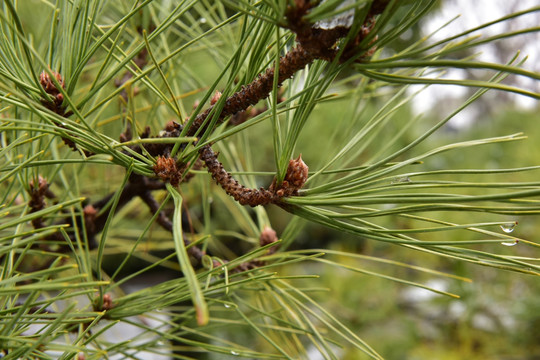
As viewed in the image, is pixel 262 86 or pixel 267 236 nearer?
pixel 262 86

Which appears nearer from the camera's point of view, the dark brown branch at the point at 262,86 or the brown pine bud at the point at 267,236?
the dark brown branch at the point at 262,86

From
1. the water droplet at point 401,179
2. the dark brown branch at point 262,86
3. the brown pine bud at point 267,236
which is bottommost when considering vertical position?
the brown pine bud at point 267,236

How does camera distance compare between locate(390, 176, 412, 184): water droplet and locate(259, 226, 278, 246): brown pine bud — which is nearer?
locate(390, 176, 412, 184): water droplet

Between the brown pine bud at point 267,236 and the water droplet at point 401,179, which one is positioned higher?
the water droplet at point 401,179

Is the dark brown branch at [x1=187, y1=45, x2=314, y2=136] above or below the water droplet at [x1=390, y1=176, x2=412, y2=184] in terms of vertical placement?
above

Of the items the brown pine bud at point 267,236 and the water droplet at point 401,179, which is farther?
the brown pine bud at point 267,236

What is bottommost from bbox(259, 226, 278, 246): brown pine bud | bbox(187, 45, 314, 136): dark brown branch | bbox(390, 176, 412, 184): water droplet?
bbox(259, 226, 278, 246): brown pine bud

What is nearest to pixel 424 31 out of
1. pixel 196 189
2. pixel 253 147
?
pixel 253 147

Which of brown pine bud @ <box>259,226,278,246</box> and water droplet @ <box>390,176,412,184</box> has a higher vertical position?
water droplet @ <box>390,176,412,184</box>

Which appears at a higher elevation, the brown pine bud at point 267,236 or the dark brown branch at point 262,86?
the dark brown branch at point 262,86

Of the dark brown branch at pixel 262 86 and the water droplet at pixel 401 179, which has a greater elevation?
the dark brown branch at pixel 262 86

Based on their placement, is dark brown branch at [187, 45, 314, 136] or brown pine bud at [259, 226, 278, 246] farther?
brown pine bud at [259, 226, 278, 246]

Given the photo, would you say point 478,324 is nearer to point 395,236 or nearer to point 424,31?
point 395,236
